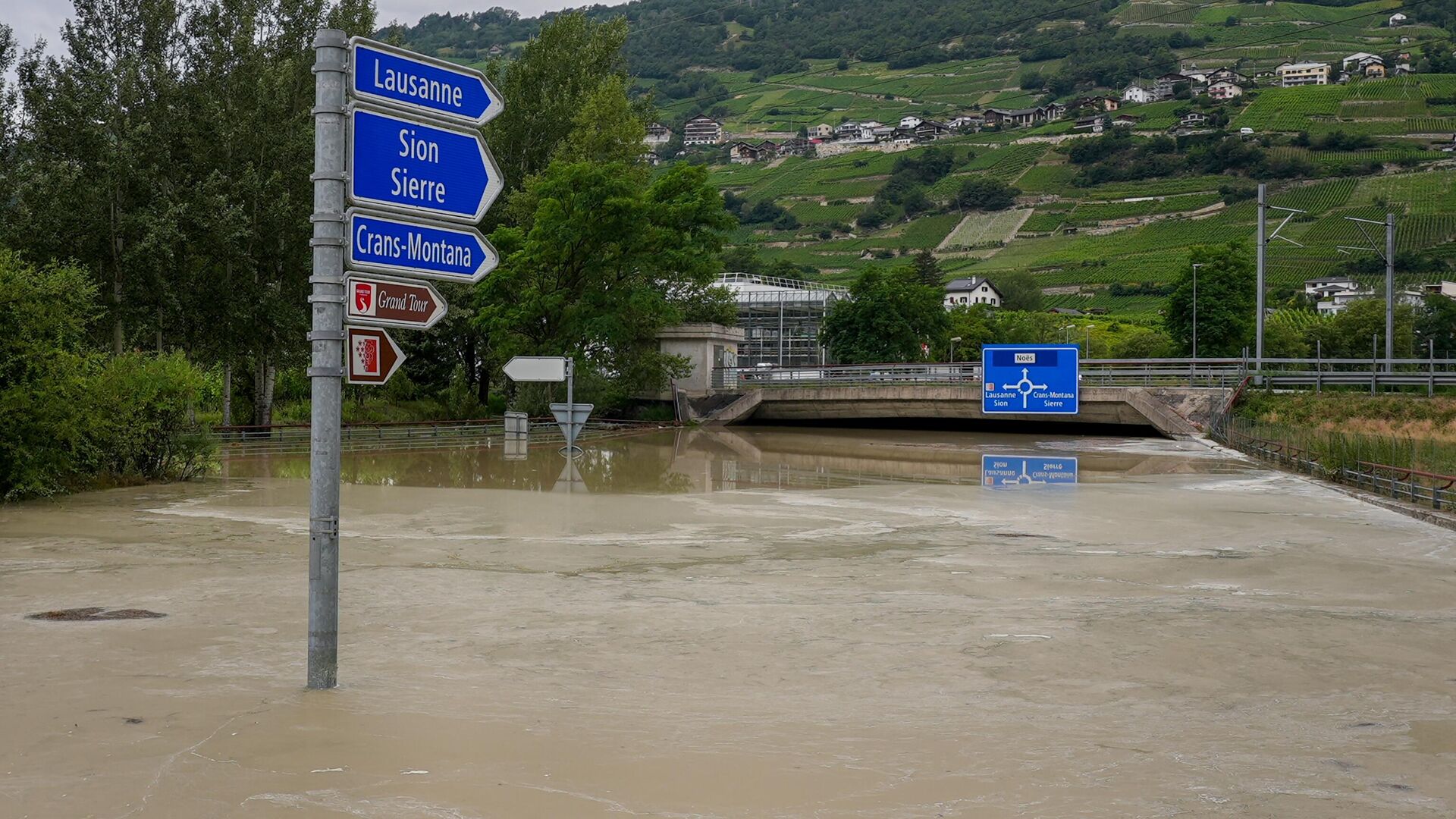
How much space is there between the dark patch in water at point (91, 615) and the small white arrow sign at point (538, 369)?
1070 inches

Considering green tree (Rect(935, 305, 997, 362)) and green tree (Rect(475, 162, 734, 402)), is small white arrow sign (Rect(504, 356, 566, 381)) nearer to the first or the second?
green tree (Rect(475, 162, 734, 402))

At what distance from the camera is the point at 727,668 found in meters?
10.4

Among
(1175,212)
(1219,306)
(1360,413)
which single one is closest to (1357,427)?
(1360,413)

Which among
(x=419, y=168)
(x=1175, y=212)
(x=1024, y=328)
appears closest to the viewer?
(x=419, y=168)

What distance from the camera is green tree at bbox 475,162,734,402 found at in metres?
51.5

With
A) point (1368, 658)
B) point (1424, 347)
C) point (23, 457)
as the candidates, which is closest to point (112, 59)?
point (23, 457)

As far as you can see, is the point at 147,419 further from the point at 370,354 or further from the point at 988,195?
the point at 988,195

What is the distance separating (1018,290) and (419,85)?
137040 mm

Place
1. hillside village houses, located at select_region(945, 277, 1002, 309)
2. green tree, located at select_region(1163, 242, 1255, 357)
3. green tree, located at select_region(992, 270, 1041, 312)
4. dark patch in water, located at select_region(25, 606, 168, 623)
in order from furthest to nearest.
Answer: hillside village houses, located at select_region(945, 277, 1002, 309)
green tree, located at select_region(992, 270, 1041, 312)
green tree, located at select_region(1163, 242, 1255, 357)
dark patch in water, located at select_region(25, 606, 168, 623)

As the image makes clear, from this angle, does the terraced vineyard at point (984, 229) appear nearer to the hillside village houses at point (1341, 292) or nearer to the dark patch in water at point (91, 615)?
the hillside village houses at point (1341, 292)

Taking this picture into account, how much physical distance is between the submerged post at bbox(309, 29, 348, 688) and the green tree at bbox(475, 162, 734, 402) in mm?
42649

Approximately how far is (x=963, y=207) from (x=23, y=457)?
17749 centimetres

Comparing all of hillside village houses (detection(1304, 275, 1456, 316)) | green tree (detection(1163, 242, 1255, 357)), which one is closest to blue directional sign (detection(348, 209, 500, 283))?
green tree (detection(1163, 242, 1255, 357))

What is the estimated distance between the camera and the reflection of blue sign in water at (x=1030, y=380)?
54.1 meters
